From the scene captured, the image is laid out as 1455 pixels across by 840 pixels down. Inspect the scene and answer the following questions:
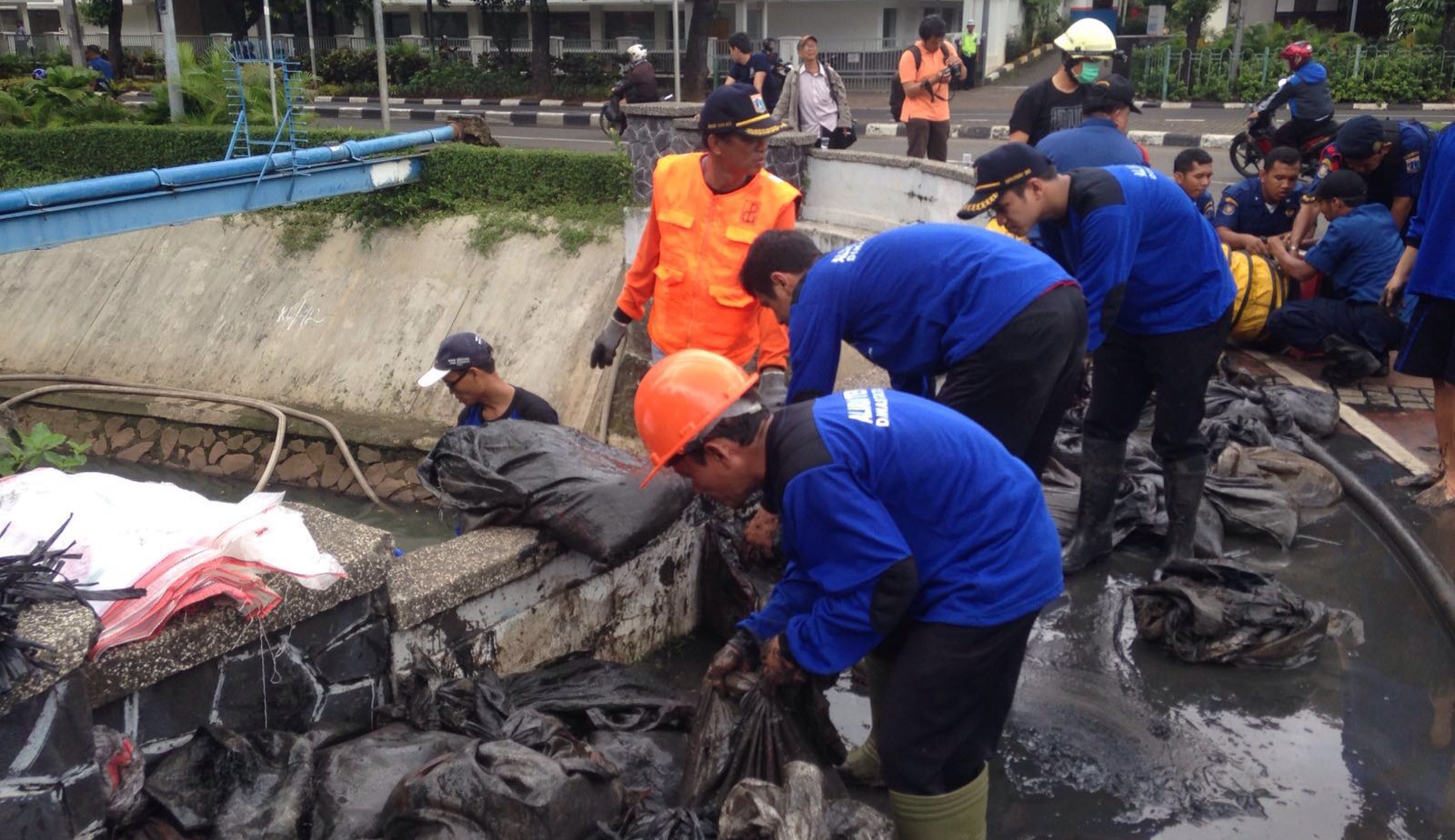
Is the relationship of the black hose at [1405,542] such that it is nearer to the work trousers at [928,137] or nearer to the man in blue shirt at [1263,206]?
the man in blue shirt at [1263,206]

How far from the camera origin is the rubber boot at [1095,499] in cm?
426

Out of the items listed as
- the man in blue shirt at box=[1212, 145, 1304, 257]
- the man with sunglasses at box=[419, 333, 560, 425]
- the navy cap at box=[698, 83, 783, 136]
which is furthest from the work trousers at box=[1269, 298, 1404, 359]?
the man with sunglasses at box=[419, 333, 560, 425]

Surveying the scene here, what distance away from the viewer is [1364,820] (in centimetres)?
295

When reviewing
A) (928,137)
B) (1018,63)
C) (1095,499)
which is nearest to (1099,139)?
(1095,499)

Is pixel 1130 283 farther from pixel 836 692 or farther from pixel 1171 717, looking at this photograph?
pixel 836 692

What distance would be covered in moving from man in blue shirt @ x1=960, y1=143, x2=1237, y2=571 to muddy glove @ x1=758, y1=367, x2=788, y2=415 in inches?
34.8

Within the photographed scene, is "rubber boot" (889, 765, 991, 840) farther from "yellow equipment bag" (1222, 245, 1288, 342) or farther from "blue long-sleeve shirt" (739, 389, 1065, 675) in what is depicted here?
"yellow equipment bag" (1222, 245, 1288, 342)

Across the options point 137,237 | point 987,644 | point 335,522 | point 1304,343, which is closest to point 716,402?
point 987,644

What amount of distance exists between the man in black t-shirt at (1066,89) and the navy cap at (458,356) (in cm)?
361

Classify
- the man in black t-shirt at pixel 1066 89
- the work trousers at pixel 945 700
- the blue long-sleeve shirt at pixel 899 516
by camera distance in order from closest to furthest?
the blue long-sleeve shirt at pixel 899 516 < the work trousers at pixel 945 700 < the man in black t-shirt at pixel 1066 89

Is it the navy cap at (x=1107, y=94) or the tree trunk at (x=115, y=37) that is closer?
the navy cap at (x=1107, y=94)

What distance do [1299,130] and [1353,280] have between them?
2793mm

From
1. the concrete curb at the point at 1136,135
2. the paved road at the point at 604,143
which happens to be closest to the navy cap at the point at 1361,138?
the paved road at the point at 604,143

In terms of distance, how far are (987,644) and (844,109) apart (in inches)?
359
